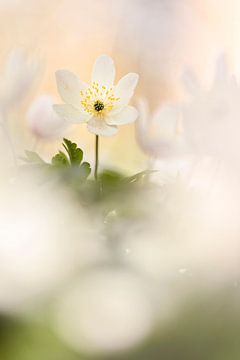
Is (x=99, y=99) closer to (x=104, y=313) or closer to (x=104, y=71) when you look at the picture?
(x=104, y=71)

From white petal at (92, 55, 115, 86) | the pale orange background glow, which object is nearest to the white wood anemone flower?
white petal at (92, 55, 115, 86)

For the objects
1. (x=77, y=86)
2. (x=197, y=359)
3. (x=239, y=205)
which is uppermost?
(x=77, y=86)

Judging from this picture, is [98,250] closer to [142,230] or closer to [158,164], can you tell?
[142,230]

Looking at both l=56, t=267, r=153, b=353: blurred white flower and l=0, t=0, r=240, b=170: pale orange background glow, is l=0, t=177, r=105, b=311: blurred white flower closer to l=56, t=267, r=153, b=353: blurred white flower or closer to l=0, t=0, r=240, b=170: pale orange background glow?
l=56, t=267, r=153, b=353: blurred white flower

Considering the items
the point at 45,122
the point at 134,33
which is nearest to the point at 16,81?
the point at 45,122

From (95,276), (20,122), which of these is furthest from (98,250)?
(20,122)

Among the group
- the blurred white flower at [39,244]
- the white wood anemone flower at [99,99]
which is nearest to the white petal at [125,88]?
the white wood anemone flower at [99,99]
